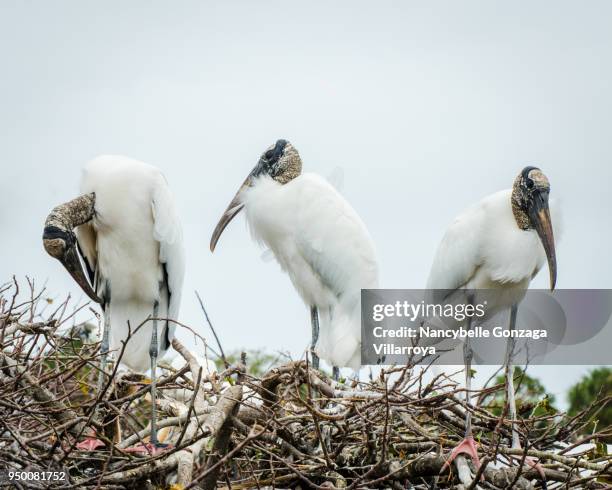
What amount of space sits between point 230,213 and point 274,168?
1.47ft

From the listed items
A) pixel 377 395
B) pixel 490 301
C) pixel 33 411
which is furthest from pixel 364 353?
pixel 33 411

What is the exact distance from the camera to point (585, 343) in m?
6.29

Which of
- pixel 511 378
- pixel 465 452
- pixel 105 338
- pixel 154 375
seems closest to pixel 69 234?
pixel 105 338

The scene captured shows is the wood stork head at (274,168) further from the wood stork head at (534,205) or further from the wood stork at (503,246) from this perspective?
the wood stork head at (534,205)

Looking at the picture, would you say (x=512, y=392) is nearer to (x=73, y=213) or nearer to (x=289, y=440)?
(x=289, y=440)

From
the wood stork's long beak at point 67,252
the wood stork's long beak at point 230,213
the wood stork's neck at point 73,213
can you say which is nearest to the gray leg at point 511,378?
the wood stork's long beak at point 230,213

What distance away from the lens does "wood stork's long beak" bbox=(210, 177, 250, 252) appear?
722cm

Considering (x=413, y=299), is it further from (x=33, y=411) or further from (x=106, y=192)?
(x=33, y=411)

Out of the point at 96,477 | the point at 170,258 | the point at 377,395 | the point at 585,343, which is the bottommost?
the point at 96,477

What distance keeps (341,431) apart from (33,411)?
1.32 metres

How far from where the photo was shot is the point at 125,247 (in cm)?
641

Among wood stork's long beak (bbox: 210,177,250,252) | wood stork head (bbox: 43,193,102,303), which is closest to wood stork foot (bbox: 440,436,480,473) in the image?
wood stork head (bbox: 43,193,102,303)

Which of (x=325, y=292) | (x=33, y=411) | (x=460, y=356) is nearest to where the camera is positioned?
(x=33, y=411)

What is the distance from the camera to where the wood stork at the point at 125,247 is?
20.4 feet
